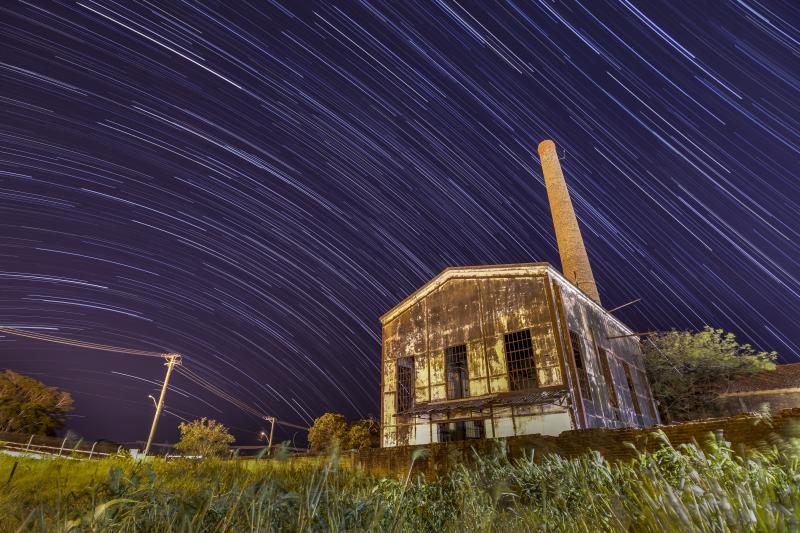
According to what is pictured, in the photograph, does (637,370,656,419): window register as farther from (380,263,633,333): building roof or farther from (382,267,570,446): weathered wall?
(382,267,570,446): weathered wall

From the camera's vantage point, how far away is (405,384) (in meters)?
18.9

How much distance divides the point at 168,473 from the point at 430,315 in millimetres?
14655

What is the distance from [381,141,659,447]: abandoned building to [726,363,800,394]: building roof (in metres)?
8.28

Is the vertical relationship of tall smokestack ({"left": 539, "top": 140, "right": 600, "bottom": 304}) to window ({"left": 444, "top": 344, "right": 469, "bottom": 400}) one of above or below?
above

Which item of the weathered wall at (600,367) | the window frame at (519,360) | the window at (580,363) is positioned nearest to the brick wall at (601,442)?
the weathered wall at (600,367)

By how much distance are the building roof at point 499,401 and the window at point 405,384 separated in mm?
1482

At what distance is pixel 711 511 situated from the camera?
1.69 m

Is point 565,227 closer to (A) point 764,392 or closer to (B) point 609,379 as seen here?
(B) point 609,379

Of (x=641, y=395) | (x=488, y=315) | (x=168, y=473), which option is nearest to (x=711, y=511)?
(x=168, y=473)

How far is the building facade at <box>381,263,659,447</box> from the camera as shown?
14.6 meters

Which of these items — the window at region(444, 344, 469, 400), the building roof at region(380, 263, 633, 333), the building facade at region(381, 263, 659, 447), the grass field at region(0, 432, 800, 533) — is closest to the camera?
the grass field at region(0, 432, 800, 533)

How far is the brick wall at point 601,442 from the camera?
654 centimetres

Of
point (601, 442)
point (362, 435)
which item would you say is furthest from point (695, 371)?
point (362, 435)

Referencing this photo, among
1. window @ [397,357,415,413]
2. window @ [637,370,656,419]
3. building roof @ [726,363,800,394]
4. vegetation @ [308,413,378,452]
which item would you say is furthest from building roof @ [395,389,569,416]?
vegetation @ [308,413,378,452]
